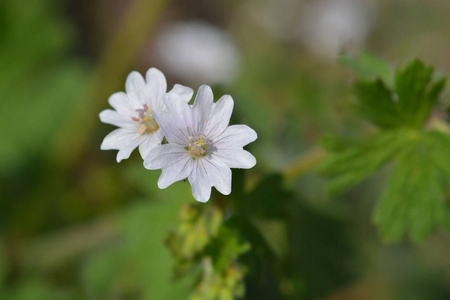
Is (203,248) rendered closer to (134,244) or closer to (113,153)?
(134,244)

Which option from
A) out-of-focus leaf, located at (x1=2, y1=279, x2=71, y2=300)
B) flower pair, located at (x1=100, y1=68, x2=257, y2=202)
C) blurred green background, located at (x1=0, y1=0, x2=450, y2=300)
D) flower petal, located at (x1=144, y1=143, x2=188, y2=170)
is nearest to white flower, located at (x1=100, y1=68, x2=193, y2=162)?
flower pair, located at (x1=100, y1=68, x2=257, y2=202)

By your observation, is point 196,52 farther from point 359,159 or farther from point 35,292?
point 359,159

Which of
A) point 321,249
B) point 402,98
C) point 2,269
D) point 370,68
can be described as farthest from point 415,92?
point 2,269

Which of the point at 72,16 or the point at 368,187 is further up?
the point at 72,16

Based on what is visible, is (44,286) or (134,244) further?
(44,286)

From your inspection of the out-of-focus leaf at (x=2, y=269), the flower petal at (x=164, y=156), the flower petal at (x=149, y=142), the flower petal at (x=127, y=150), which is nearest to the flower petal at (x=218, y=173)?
the flower petal at (x=164, y=156)

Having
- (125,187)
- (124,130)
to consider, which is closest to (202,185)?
(124,130)
